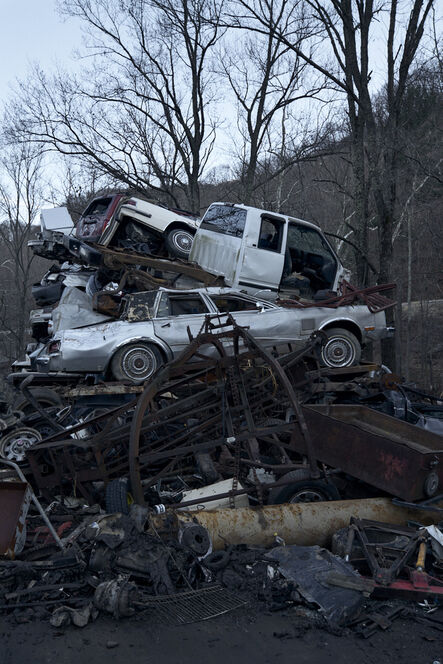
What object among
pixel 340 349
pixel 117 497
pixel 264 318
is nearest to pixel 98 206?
pixel 264 318

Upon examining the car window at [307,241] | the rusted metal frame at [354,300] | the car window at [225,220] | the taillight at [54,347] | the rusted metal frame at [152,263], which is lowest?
the taillight at [54,347]

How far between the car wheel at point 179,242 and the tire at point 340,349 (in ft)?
14.0

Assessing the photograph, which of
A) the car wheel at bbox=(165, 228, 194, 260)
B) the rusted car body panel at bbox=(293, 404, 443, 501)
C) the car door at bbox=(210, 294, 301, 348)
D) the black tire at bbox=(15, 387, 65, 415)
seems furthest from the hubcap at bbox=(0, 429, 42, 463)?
the car wheel at bbox=(165, 228, 194, 260)

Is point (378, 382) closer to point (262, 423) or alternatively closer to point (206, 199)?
point (262, 423)

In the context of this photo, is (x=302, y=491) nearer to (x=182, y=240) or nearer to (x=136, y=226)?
(x=182, y=240)

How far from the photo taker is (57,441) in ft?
19.9

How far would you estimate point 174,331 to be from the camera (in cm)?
932

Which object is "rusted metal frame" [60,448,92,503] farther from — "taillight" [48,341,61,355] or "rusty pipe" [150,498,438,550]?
"taillight" [48,341,61,355]

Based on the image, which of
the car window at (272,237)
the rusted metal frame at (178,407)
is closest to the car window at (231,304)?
the car window at (272,237)

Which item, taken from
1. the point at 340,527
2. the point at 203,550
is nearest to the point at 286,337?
the point at 340,527

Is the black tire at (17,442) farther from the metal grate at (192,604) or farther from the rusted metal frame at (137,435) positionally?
the metal grate at (192,604)

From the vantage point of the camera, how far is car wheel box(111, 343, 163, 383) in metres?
9.01

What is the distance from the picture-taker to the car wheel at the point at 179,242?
41.0 ft

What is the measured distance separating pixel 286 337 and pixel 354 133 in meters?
6.14
